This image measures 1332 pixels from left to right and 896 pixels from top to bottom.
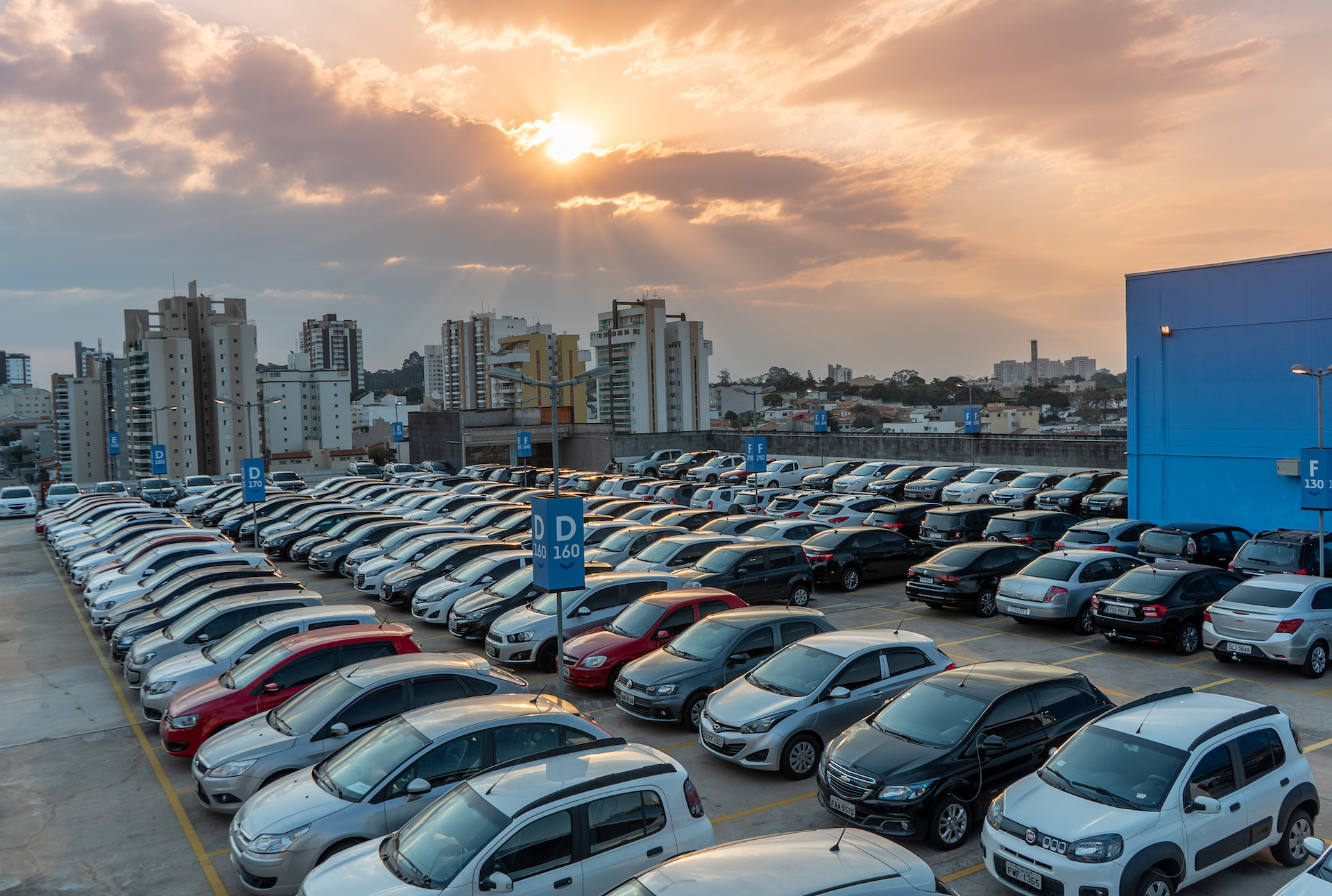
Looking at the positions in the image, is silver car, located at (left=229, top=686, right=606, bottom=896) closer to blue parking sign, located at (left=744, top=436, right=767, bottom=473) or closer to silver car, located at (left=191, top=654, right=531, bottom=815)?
silver car, located at (left=191, top=654, right=531, bottom=815)

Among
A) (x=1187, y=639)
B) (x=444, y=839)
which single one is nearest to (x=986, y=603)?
(x=1187, y=639)

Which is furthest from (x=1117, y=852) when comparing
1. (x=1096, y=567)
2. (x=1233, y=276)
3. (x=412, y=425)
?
(x=412, y=425)

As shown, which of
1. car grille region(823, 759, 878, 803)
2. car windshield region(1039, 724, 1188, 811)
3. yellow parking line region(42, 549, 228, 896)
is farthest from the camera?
yellow parking line region(42, 549, 228, 896)

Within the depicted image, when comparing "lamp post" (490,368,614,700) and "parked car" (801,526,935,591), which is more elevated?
"lamp post" (490,368,614,700)

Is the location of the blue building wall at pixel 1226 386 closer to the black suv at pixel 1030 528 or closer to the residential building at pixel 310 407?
the black suv at pixel 1030 528

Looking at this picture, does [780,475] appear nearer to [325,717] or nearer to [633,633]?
[633,633]

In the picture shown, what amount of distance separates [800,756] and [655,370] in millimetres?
124897

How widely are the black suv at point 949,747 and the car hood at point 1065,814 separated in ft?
2.25

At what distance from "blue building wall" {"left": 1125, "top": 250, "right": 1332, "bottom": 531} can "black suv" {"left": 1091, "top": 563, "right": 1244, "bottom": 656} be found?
10.7 m

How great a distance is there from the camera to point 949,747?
8.26m

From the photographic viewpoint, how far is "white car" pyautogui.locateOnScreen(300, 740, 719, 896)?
20.0ft

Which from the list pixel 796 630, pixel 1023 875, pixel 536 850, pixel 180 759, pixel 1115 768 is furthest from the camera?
pixel 796 630

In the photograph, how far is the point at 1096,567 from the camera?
16734 millimetres

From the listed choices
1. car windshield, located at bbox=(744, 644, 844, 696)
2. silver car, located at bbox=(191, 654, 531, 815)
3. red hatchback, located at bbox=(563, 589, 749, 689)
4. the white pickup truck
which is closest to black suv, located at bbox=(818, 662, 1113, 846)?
car windshield, located at bbox=(744, 644, 844, 696)
